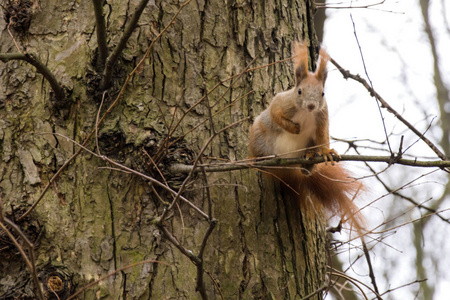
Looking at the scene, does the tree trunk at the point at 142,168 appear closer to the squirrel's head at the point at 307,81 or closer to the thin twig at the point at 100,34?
the thin twig at the point at 100,34

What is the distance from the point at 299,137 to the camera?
2.14m

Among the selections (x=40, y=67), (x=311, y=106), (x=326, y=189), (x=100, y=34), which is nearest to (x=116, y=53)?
(x=100, y=34)

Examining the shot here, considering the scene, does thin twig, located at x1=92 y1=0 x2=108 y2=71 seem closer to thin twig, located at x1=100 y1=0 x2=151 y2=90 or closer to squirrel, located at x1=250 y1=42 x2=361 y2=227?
thin twig, located at x1=100 y1=0 x2=151 y2=90

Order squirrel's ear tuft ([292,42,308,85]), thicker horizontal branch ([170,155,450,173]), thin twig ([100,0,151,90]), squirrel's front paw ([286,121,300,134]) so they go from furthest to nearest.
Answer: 1. squirrel's front paw ([286,121,300,134])
2. squirrel's ear tuft ([292,42,308,85])
3. thin twig ([100,0,151,90])
4. thicker horizontal branch ([170,155,450,173])

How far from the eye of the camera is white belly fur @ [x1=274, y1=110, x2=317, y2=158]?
2115 mm

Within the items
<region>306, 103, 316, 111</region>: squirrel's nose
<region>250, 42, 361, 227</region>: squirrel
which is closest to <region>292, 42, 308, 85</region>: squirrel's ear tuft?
<region>250, 42, 361, 227</region>: squirrel

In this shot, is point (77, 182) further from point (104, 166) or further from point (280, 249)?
point (280, 249)

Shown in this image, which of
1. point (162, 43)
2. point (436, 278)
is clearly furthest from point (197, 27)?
point (436, 278)

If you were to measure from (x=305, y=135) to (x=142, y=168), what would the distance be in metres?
0.78

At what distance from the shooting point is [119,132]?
5.44 feet

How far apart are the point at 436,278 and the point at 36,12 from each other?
566 cm

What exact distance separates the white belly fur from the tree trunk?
0.74 ft

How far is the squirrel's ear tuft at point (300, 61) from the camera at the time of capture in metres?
1.96

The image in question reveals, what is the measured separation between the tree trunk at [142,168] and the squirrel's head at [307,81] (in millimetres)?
156
